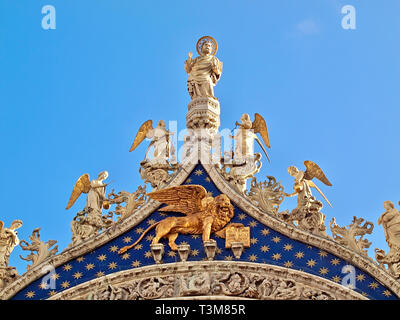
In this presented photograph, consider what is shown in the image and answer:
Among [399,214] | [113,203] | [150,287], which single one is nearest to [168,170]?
[113,203]

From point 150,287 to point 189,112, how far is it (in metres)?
4.55

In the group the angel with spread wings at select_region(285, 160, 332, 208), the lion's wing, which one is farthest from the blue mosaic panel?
the angel with spread wings at select_region(285, 160, 332, 208)

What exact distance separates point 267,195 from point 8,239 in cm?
476

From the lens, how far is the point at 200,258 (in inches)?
639

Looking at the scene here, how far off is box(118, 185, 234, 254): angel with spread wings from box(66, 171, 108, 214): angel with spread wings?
3.32 ft

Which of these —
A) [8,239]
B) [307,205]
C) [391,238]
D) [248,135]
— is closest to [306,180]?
[307,205]

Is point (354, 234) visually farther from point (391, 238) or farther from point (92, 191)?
point (92, 191)

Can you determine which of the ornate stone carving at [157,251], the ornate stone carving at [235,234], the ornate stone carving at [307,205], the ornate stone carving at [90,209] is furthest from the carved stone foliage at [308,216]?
the ornate stone carving at [90,209]

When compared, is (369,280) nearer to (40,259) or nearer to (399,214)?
(399,214)

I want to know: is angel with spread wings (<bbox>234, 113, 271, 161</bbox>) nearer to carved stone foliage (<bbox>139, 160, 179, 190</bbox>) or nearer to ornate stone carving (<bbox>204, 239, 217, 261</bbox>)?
carved stone foliage (<bbox>139, 160, 179, 190</bbox>)

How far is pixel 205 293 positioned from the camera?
15.6 metres

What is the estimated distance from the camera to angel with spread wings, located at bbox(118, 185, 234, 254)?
16609mm

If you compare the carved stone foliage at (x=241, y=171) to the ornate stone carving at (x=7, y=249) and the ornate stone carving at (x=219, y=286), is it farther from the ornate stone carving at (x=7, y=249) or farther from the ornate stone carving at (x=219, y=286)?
the ornate stone carving at (x=7, y=249)

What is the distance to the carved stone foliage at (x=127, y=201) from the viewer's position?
17297 millimetres
